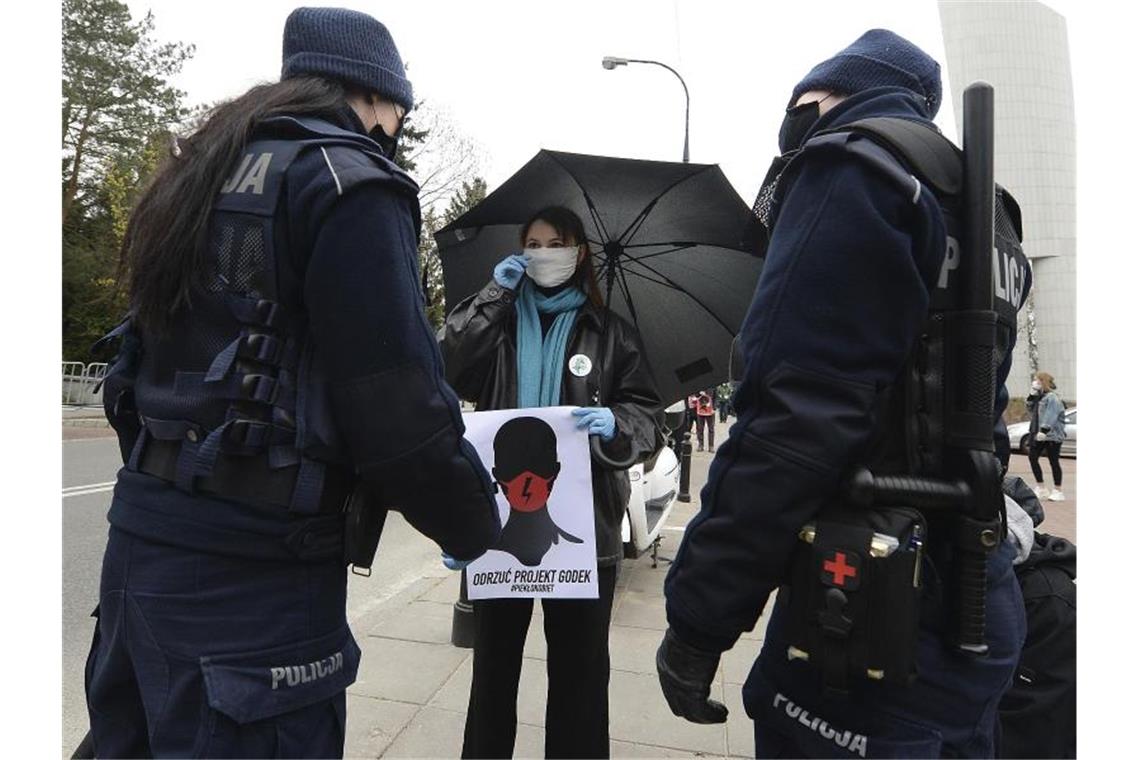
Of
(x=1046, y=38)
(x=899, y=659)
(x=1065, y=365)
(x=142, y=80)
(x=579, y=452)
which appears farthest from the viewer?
(x=1065, y=365)

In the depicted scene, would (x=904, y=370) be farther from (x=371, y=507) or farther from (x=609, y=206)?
(x=609, y=206)

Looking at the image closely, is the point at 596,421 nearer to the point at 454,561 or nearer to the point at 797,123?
the point at 454,561

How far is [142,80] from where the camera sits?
2516cm

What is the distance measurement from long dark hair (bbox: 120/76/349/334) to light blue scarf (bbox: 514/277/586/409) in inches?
45.9

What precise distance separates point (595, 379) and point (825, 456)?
1.31m

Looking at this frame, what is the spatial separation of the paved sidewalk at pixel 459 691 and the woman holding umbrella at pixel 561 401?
0.71 metres

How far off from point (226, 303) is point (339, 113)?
0.48 meters

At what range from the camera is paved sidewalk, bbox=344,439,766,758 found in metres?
3.21

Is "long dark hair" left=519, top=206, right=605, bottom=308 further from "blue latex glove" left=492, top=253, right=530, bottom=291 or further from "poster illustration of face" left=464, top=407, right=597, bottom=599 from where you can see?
"poster illustration of face" left=464, top=407, right=597, bottom=599

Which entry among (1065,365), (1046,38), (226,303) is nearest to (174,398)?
(226,303)

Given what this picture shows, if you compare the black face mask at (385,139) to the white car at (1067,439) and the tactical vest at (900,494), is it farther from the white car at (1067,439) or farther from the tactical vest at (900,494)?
the white car at (1067,439)

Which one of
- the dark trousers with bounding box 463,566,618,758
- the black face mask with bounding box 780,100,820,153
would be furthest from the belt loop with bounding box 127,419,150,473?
the black face mask with bounding box 780,100,820,153

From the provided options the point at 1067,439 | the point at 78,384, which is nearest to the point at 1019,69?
the point at 1067,439

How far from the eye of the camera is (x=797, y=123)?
179 cm
